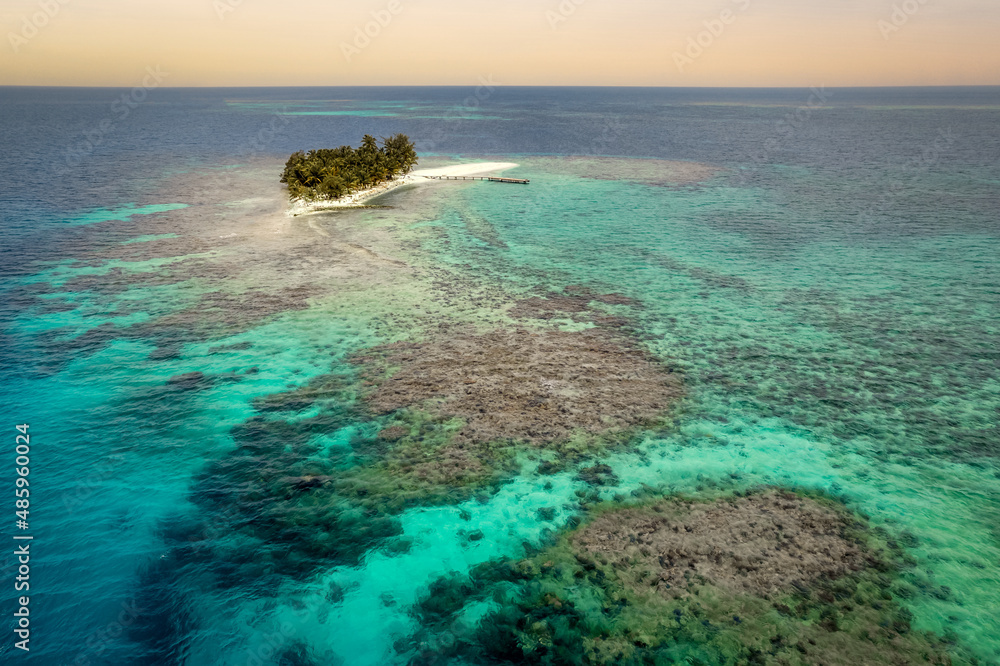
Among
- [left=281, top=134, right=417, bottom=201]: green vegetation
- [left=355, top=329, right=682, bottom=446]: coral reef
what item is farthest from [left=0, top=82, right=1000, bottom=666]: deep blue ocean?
[left=281, top=134, right=417, bottom=201]: green vegetation

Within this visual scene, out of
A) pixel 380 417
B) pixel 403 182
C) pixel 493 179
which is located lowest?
pixel 380 417

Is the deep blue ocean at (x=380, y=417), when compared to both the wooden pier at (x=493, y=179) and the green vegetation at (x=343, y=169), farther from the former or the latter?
the wooden pier at (x=493, y=179)

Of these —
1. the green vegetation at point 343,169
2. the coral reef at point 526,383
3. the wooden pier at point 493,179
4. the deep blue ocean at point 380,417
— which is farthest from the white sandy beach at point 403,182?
the coral reef at point 526,383

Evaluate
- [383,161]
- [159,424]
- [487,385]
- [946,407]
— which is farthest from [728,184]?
[159,424]

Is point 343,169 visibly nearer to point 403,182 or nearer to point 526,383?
point 403,182

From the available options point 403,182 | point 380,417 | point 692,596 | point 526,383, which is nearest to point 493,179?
point 403,182
